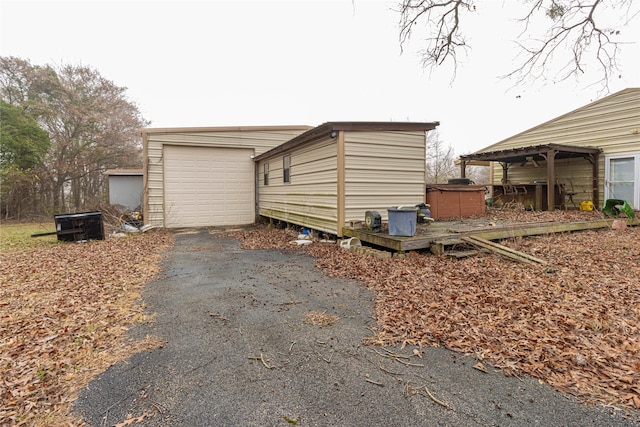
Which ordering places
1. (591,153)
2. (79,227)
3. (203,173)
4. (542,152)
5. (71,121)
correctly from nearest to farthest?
1. (79,227)
2. (542,152)
3. (591,153)
4. (203,173)
5. (71,121)

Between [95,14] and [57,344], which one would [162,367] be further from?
[95,14]

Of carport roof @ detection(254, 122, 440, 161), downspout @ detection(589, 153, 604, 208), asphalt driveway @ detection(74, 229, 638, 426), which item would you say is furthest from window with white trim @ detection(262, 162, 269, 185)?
downspout @ detection(589, 153, 604, 208)

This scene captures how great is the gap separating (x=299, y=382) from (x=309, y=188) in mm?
6335

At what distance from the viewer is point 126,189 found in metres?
13.8

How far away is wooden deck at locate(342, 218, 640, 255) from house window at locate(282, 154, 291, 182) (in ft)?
11.8

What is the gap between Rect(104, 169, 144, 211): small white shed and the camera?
1375cm

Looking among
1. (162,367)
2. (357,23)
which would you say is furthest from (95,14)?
(162,367)

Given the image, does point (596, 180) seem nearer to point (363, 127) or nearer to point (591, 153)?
point (591, 153)

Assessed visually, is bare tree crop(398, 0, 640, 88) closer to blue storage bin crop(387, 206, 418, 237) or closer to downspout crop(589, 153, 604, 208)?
blue storage bin crop(387, 206, 418, 237)

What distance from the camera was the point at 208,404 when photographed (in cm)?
189

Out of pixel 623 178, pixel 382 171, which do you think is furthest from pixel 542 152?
pixel 382 171

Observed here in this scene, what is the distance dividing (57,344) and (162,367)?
1138 millimetres

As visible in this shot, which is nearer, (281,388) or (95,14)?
(281,388)

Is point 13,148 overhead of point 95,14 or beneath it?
beneath
